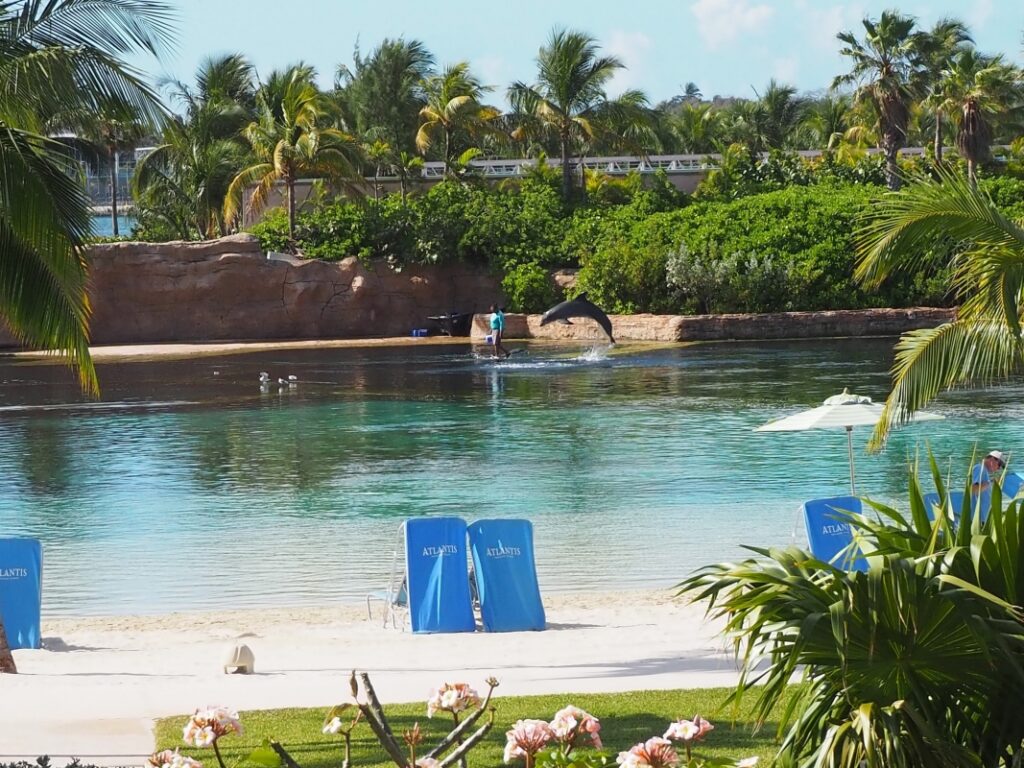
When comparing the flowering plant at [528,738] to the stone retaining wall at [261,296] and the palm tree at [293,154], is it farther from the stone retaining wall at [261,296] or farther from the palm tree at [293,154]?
the palm tree at [293,154]

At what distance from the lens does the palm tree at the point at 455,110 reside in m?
47.6

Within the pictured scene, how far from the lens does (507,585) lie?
1075cm

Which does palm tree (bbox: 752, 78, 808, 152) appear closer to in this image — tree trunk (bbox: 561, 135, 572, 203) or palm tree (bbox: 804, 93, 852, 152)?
palm tree (bbox: 804, 93, 852, 152)

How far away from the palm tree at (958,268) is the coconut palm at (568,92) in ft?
123

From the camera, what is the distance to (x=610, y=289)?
42.6 metres

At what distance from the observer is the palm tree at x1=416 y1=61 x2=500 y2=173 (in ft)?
156

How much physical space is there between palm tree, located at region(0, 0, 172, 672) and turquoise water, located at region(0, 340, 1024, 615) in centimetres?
339

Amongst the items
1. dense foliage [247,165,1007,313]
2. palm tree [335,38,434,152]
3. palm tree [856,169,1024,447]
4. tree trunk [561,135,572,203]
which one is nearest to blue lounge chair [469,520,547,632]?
palm tree [856,169,1024,447]

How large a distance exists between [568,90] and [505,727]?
40.7m

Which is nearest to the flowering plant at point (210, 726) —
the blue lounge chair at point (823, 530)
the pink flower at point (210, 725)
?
the pink flower at point (210, 725)

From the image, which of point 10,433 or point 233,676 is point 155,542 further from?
point 10,433

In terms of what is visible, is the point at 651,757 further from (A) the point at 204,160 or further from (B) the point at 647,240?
(A) the point at 204,160

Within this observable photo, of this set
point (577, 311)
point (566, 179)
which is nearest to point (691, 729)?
point (577, 311)

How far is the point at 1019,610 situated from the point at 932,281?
38.5 m
